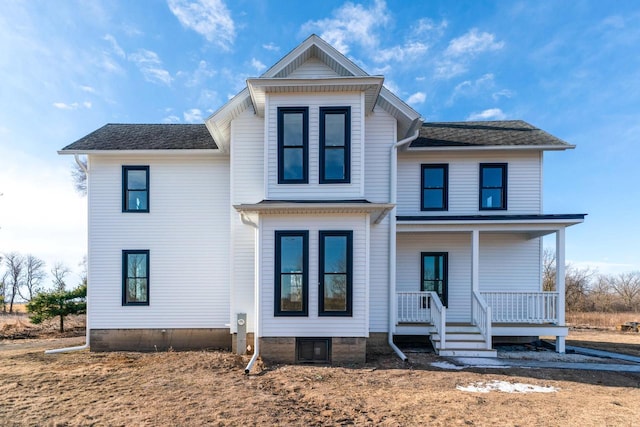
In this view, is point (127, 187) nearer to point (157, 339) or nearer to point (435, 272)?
point (157, 339)

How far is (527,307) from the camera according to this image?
9.32 metres

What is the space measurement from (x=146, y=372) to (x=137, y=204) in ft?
16.7

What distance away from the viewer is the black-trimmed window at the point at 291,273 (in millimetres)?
7773

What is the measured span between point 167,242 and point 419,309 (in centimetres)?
797

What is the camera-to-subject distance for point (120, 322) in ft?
31.9

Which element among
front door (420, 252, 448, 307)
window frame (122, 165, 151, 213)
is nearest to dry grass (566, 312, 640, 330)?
front door (420, 252, 448, 307)

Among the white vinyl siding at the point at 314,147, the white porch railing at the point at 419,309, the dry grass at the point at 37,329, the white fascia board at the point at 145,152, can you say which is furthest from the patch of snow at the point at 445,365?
the dry grass at the point at 37,329

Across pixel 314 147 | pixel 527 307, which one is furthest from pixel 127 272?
pixel 527 307

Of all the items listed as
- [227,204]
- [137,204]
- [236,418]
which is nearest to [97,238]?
[137,204]

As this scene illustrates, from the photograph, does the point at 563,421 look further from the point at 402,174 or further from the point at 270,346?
the point at 402,174

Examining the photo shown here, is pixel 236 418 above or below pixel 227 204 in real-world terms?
below

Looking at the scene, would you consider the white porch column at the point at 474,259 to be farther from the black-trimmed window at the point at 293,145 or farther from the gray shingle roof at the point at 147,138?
the gray shingle roof at the point at 147,138

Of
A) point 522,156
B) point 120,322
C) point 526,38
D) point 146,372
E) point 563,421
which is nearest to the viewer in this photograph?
point 563,421

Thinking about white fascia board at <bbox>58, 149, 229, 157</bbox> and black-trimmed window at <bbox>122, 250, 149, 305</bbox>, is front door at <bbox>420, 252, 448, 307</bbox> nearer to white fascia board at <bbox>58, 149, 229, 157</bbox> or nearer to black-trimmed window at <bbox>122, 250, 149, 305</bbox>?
white fascia board at <bbox>58, 149, 229, 157</bbox>
